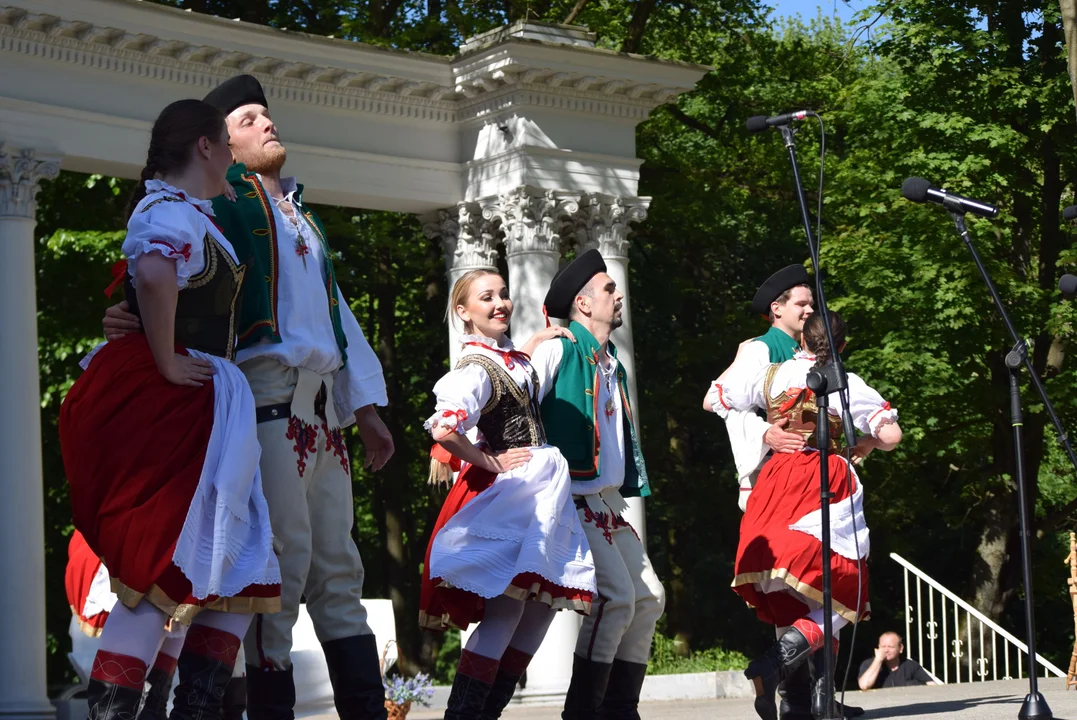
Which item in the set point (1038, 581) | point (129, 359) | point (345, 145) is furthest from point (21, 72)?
point (1038, 581)

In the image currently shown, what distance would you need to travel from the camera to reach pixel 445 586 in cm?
625

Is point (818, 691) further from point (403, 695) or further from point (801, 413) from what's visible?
point (403, 695)

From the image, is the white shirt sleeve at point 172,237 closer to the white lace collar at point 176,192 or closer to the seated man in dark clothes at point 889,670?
the white lace collar at point 176,192

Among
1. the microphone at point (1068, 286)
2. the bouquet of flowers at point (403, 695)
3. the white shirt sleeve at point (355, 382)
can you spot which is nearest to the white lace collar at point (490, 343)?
the white shirt sleeve at point (355, 382)

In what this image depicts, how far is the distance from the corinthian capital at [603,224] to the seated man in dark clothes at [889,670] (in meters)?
4.46

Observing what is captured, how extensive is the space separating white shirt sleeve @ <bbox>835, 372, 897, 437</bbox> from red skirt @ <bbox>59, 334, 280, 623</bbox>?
4.04 meters

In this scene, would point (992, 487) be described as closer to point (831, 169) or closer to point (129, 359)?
point (831, 169)

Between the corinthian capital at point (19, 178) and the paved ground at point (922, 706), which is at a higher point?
the corinthian capital at point (19, 178)

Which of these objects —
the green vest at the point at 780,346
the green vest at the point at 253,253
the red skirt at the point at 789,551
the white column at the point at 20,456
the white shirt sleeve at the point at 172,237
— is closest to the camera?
the white shirt sleeve at the point at 172,237

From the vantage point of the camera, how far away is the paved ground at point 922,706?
8.70m

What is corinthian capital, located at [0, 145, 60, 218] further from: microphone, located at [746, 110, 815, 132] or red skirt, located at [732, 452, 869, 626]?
microphone, located at [746, 110, 815, 132]

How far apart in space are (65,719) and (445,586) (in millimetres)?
7242

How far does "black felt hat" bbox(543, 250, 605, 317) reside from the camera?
7.20 metres

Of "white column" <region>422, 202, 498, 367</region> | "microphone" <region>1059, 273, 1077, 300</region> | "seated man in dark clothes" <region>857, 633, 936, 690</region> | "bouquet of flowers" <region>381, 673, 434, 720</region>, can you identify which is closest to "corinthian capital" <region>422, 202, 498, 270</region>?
"white column" <region>422, 202, 498, 367</region>
